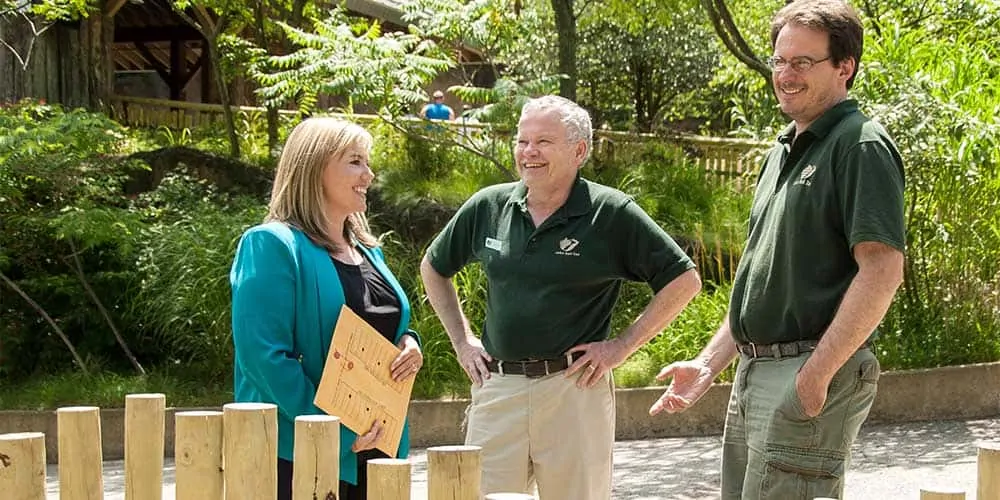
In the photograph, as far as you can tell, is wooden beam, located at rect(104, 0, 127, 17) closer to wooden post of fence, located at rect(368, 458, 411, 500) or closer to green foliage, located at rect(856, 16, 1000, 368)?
Result: green foliage, located at rect(856, 16, 1000, 368)

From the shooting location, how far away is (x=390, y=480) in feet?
8.89

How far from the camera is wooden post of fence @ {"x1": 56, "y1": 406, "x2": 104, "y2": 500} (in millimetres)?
3148

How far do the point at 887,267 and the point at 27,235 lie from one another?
33.3ft

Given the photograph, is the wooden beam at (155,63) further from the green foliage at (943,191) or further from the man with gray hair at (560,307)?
the man with gray hair at (560,307)

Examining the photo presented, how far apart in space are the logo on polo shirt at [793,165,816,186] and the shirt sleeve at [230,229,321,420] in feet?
4.84

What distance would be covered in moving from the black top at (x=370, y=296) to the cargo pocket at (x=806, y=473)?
1.29m

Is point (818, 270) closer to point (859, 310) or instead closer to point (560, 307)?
point (859, 310)

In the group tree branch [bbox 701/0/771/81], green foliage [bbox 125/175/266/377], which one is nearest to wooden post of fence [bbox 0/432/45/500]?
green foliage [bbox 125/175/266/377]

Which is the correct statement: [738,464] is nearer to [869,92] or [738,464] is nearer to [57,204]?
[869,92]

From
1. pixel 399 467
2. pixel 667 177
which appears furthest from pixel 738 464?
pixel 667 177

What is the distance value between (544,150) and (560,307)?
53 centimetres

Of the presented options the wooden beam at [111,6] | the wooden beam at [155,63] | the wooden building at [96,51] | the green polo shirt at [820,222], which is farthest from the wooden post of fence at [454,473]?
the wooden beam at [155,63]

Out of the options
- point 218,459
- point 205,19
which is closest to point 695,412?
point 218,459

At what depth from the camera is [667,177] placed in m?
14.7
